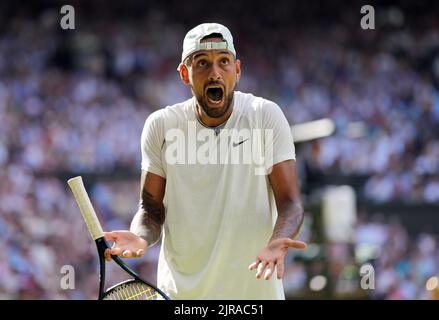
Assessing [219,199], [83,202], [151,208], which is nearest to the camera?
[83,202]

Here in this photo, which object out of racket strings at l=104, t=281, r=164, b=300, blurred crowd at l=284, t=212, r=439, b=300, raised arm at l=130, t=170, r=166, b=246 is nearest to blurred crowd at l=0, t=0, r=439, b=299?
blurred crowd at l=284, t=212, r=439, b=300

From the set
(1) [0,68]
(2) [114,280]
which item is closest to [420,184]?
(2) [114,280]

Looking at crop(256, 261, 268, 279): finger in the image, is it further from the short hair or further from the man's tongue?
the short hair

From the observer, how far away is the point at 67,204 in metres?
12.6

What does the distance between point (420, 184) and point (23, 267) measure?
17.7 feet

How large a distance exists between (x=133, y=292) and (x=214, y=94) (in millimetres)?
943

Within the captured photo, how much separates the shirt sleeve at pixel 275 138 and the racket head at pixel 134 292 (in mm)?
738

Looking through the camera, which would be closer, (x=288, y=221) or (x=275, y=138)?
(x=288, y=221)

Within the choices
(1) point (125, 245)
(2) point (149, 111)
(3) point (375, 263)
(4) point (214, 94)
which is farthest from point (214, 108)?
(2) point (149, 111)

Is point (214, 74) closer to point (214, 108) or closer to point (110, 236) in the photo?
point (214, 108)

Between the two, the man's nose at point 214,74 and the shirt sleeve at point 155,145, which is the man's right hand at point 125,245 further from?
the man's nose at point 214,74

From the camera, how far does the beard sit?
437cm

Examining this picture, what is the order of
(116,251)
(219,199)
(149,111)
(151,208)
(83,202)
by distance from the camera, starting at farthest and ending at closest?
(149,111)
(151,208)
(219,199)
(116,251)
(83,202)

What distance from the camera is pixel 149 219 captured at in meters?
4.39
